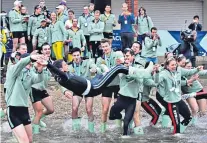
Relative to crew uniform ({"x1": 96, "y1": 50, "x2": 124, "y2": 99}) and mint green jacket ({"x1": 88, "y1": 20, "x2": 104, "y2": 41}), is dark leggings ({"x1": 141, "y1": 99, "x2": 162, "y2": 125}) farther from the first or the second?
mint green jacket ({"x1": 88, "y1": 20, "x2": 104, "y2": 41})

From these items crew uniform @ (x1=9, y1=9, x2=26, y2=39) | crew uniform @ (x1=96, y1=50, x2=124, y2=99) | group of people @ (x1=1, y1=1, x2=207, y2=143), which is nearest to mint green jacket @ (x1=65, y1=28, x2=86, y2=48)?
group of people @ (x1=1, y1=1, x2=207, y2=143)

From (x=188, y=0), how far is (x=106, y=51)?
16.1m

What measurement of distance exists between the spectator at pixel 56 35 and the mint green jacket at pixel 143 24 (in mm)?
2995

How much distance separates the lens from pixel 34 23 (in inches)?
596

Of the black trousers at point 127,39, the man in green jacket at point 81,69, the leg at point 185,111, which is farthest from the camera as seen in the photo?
the black trousers at point 127,39

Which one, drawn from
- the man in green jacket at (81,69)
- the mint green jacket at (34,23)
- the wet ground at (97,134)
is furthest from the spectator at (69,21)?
the man in green jacket at (81,69)

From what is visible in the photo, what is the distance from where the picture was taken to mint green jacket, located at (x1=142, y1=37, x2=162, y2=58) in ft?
50.2

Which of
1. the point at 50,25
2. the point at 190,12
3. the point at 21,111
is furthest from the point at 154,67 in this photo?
the point at 190,12

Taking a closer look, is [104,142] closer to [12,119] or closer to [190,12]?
[12,119]

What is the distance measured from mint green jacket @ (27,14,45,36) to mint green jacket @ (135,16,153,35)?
128 inches

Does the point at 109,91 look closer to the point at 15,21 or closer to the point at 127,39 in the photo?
the point at 15,21

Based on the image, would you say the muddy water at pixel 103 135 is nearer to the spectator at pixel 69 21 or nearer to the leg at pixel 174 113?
the leg at pixel 174 113

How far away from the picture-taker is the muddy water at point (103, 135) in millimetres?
9750

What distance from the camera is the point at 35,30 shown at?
1505 centimetres
